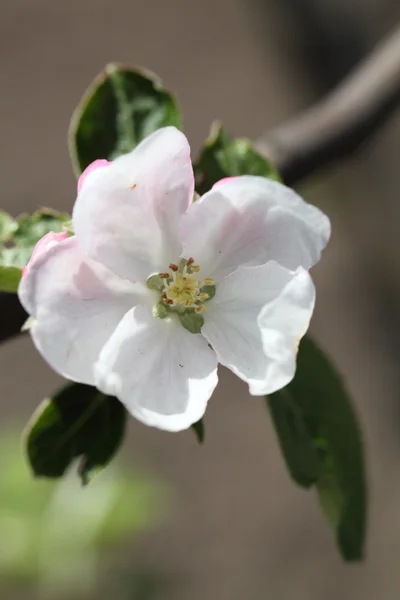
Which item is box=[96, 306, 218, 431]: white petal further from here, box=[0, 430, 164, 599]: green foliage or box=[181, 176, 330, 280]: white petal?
box=[0, 430, 164, 599]: green foliage

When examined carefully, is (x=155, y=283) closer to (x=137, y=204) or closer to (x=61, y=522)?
(x=137, y=204)

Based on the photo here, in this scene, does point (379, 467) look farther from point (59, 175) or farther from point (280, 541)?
point (59, 175)

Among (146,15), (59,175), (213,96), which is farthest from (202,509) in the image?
(146,15)

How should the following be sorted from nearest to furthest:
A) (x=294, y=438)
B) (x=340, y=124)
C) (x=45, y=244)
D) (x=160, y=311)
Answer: (x=45, y=244)
(x=160, y=311)
(x=294, y=438)
(x=340, y=124)

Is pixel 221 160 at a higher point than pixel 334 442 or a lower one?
higher

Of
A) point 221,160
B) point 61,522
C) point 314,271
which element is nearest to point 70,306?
point 221,160

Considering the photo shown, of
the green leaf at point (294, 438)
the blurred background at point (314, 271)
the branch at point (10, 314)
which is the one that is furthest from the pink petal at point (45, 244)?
the blurred background at point (314, 271)

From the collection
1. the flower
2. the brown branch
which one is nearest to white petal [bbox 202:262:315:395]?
the flower
